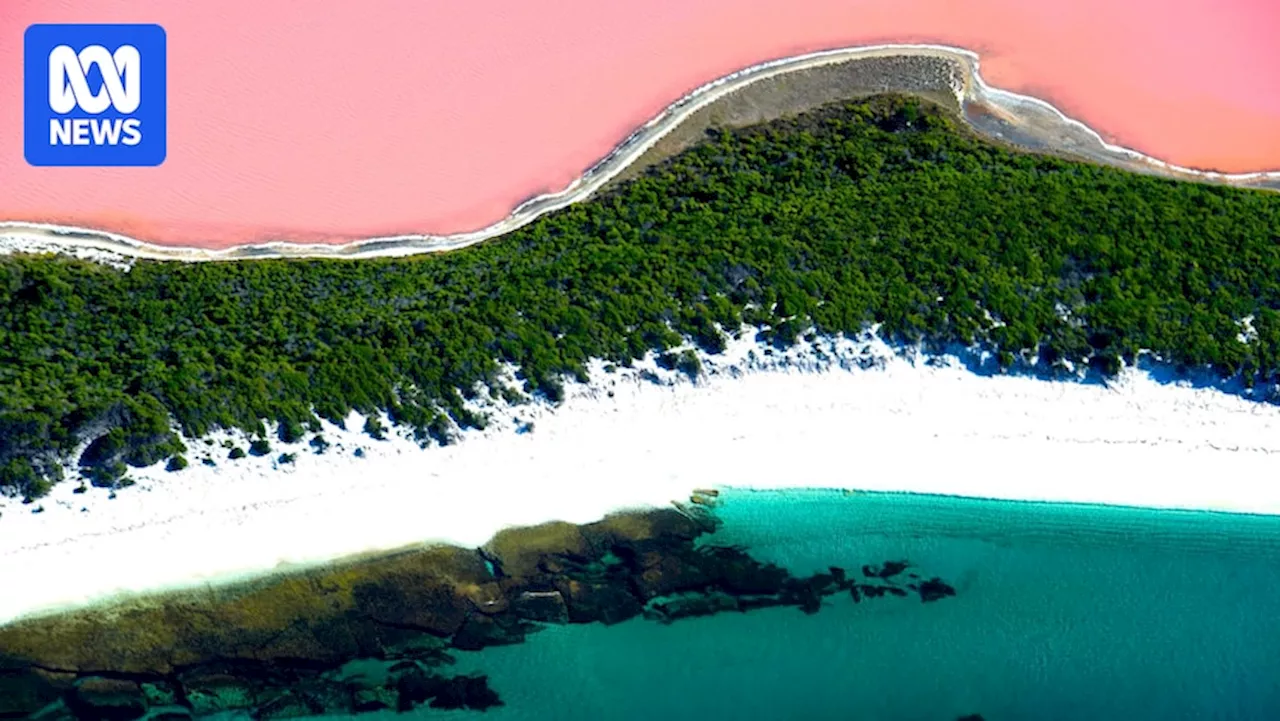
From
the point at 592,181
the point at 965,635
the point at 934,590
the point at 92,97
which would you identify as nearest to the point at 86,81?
the point at 92,97

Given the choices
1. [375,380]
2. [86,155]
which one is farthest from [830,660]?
[86,155]

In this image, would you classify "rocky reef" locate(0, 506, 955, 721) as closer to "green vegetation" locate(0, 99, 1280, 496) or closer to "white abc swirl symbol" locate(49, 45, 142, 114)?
"green vegetation" locate(0, 99, 1280, 496)

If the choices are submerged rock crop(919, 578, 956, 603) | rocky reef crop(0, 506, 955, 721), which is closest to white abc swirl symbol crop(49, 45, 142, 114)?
rocky reef crop(0, 506, 955, 721)

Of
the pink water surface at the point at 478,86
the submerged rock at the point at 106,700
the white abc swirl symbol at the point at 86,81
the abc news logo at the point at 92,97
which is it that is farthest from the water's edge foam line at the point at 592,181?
the submerged rock at the point at 106,700

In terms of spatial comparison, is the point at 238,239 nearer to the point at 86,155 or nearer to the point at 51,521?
the point at 86,155

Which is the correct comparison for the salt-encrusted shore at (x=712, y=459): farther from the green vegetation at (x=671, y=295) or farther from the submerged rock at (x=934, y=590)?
the submerged rock at (x=934, y=590)

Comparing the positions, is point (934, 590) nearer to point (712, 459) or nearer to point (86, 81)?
point (712, 459)
